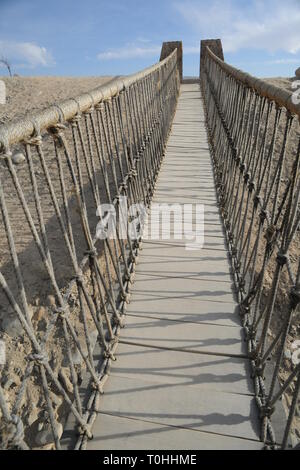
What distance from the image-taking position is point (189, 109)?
9602 mm

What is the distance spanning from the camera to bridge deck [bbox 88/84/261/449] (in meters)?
1.83

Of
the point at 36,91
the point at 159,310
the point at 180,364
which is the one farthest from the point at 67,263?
the point at 36,91

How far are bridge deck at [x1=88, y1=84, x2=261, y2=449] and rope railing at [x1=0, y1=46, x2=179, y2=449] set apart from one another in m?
0.14

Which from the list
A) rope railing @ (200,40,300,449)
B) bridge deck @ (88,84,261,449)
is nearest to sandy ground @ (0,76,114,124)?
rope railing @ (200,40,300,449)

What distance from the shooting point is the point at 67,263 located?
20.1 feet

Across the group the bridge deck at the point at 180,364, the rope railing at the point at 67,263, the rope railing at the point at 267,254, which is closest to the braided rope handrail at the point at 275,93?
the rope railing at the point at 267,254

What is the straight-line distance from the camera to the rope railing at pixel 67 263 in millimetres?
1287

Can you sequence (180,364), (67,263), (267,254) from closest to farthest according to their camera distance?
(267,254)
(180,364)
(67,263)

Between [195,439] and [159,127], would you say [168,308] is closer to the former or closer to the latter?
[195,439]

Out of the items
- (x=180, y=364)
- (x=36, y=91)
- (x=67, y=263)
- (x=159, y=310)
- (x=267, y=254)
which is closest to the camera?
(x=267, y=254)

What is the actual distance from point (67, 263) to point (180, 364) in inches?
168

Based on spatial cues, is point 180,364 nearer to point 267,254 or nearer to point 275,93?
point 267,254

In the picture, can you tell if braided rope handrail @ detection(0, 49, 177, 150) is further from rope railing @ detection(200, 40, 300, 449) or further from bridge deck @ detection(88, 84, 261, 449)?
bridge deck @ detection(88, 84, 261, 449)
